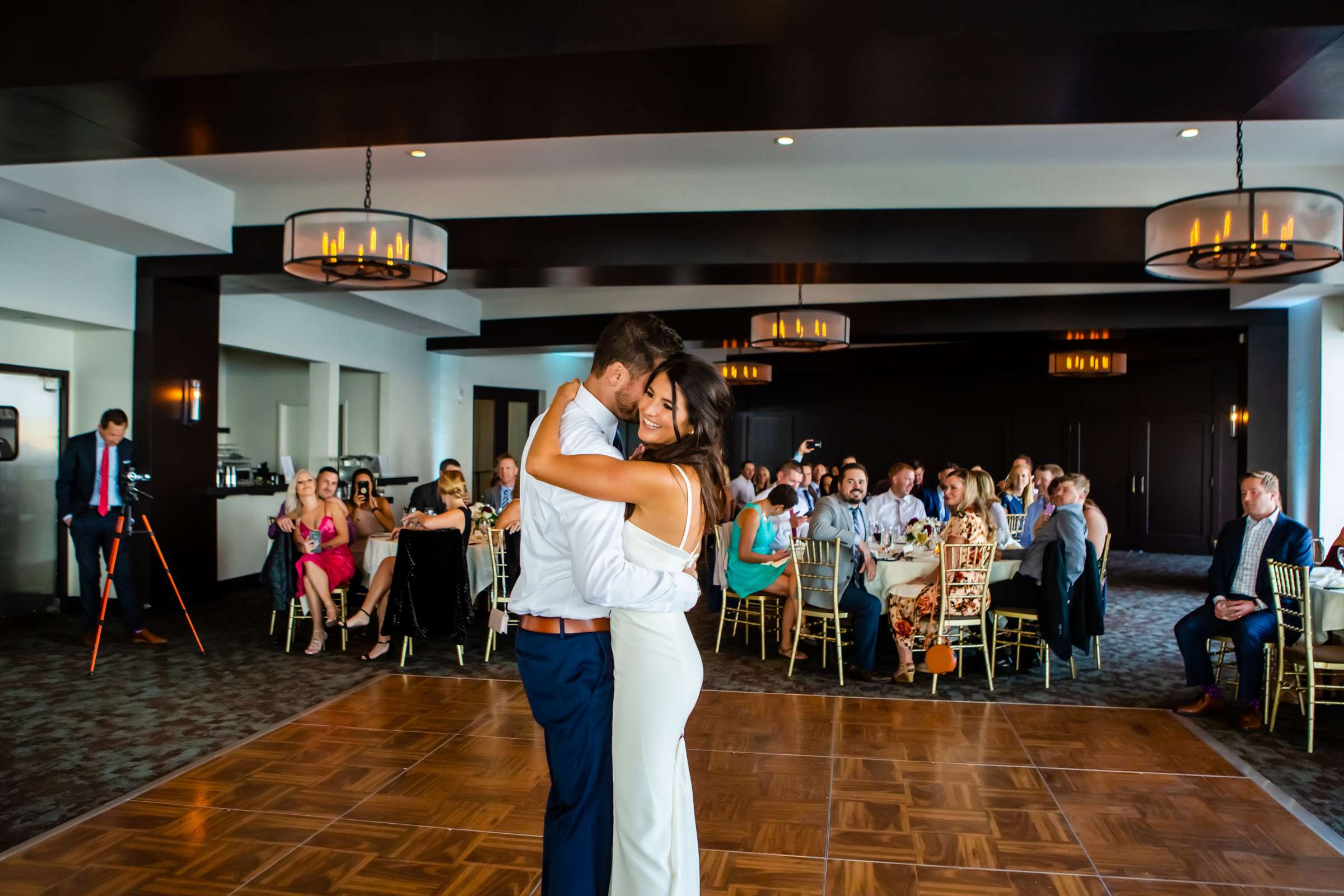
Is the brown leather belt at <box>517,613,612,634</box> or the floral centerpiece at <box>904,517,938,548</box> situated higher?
the brown leather belt at <box>517,613,612,634</box>

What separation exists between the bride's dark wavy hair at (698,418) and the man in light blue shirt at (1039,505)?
6772mm

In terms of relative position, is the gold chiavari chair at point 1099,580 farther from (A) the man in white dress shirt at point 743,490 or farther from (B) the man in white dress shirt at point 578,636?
(B) the man in white dress shirt at point 578,636

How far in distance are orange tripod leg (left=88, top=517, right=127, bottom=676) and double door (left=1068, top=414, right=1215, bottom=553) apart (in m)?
13.4

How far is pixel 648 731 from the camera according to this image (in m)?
2.00

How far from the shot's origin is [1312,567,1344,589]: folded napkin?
4781 millimetres

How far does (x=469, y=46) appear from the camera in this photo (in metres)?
3.58

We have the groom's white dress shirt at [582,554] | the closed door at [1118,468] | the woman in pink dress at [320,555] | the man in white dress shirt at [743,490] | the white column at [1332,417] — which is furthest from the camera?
the closed door at [1118,468]

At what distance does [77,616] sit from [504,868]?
6.51 meters

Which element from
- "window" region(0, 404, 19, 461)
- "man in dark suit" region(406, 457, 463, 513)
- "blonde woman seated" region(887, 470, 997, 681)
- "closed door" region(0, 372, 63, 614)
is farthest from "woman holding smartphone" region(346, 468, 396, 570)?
"blonde woman seated" region(887, 470, 997, 681)

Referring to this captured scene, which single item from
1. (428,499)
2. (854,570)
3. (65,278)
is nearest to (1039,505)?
(854,570)

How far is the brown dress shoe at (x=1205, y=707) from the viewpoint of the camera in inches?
199

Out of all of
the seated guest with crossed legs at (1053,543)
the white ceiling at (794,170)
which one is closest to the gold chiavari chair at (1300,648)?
the seated guest with crossed legs at (1053,543)

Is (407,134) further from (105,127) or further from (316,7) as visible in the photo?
(105,127)

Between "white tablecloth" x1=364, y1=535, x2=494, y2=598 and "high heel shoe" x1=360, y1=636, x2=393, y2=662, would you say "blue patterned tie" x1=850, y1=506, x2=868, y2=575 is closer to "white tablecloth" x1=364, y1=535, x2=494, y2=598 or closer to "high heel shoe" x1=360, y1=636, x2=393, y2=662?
"white tablecloth" x1=364, y1=535, x2=494, y2=598
